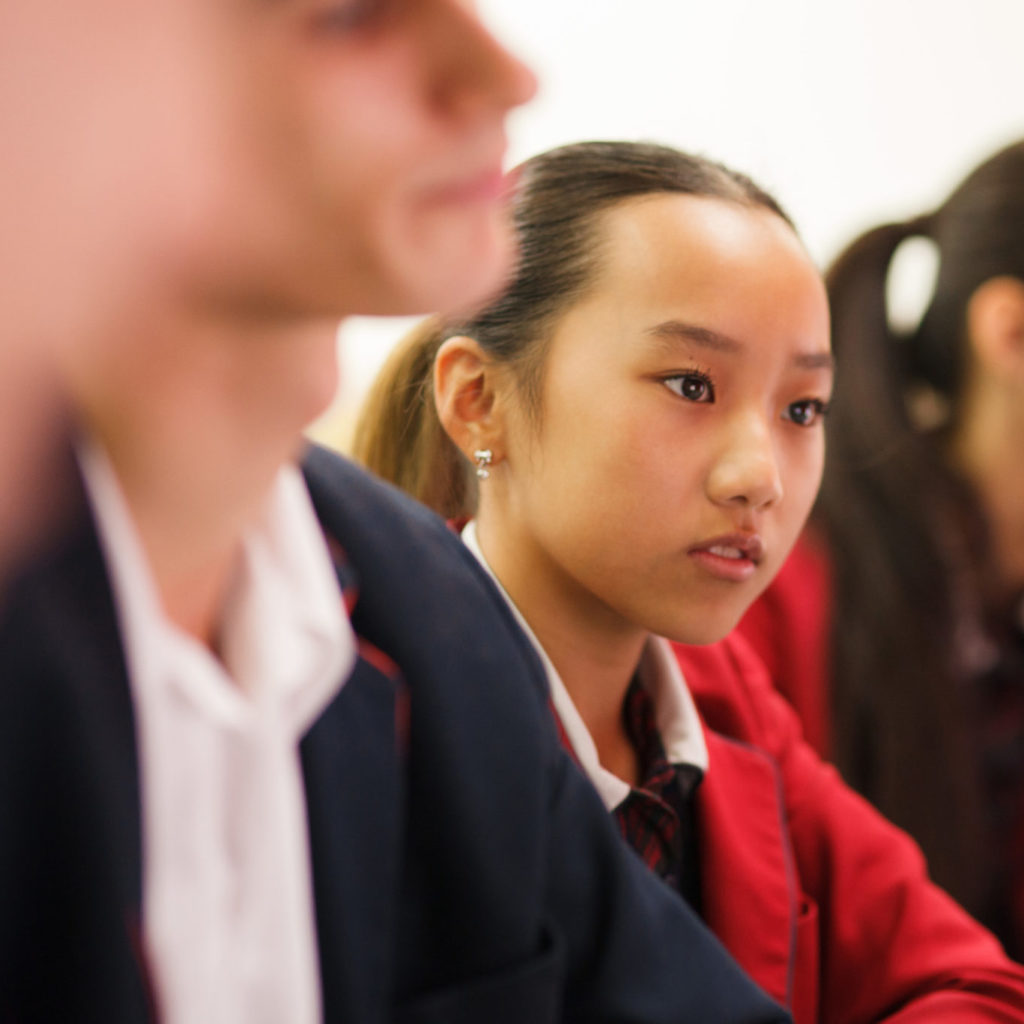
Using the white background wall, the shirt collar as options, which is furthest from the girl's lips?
the white background wall

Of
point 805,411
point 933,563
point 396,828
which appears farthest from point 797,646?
point 396,828

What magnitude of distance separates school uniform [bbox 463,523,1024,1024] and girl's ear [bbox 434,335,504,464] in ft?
0.19

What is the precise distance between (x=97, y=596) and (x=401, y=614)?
0.16 metres

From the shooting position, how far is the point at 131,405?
0.24 metres

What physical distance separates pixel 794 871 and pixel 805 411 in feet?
0.82

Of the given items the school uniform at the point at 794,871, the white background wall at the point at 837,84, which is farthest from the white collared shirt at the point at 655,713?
the white background wall at the point at 837,84

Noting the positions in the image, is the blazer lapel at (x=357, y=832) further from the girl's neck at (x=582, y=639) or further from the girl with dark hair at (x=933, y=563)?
the girl with dark hair at (x=933, y=563)

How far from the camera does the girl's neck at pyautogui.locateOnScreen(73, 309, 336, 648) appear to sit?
0.24 m

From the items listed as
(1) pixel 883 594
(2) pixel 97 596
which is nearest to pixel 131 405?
(2) pixel 97 596

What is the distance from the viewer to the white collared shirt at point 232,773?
283 mm

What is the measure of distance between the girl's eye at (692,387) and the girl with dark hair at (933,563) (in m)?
0.45

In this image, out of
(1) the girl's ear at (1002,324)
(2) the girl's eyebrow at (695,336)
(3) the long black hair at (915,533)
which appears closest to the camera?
(2) the girl's eyebrow at (695,336)

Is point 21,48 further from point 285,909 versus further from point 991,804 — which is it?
point 991,804

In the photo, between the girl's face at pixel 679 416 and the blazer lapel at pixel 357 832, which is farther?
the girl's face at pixel 679 416
